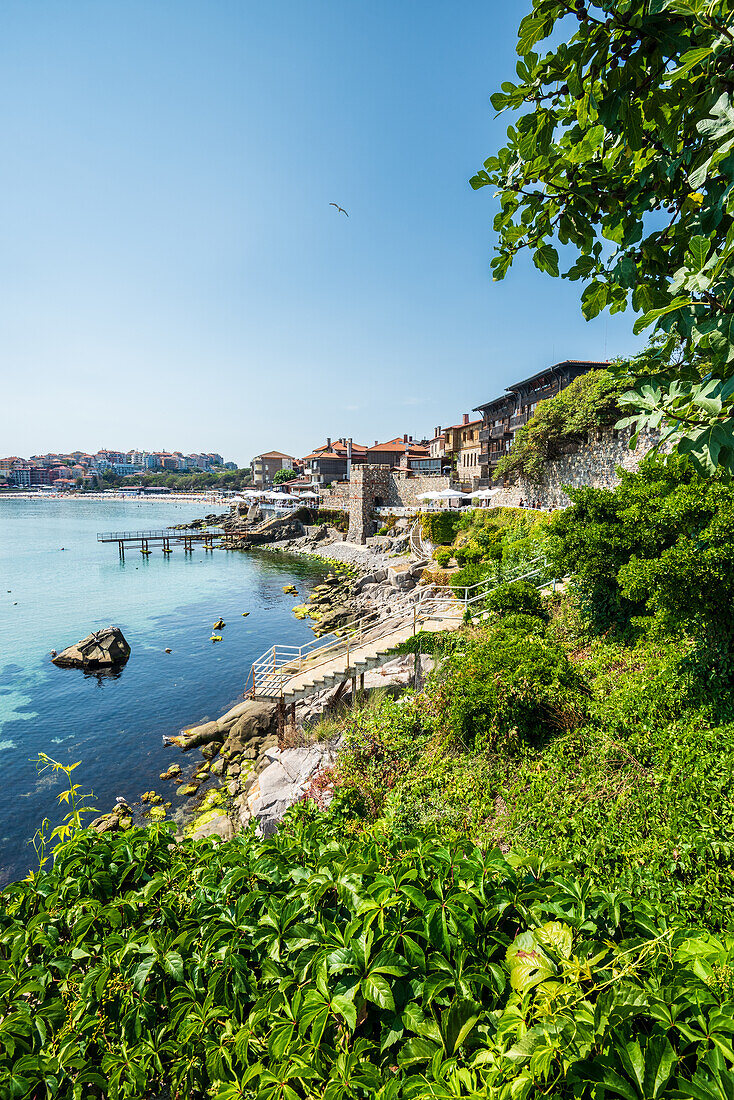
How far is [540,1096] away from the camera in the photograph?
160 cm

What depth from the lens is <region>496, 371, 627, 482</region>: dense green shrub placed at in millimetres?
25797

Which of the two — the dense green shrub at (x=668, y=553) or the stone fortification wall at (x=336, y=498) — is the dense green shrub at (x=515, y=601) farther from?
the stone fortification wall at (x=336, y=498)

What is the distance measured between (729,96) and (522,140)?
2.79 feet

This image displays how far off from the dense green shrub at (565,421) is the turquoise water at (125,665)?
60.6 ft

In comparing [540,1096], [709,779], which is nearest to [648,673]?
[709,779]

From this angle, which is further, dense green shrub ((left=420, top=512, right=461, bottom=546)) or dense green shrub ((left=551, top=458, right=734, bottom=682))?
dense green shrub ((left=420, top=512, right=461, bottom=546))

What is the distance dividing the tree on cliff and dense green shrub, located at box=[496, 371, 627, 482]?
982 inches

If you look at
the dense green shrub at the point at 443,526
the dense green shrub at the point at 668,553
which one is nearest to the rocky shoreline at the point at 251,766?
the dense green shrub at the point at 668,553

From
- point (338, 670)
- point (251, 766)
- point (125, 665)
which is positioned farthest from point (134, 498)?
point (338, 670)

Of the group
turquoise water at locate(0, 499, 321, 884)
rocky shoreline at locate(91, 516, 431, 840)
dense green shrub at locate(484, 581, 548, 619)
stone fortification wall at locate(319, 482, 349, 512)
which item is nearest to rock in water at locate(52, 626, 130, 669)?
turquoise water at locate(0, 499, 321, 884)

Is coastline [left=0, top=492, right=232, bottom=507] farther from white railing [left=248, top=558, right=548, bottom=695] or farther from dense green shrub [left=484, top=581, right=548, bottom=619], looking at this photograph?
dense green shrub [left=484, top=581, right=548, bottom=619]

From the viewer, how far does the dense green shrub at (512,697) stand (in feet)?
25.7

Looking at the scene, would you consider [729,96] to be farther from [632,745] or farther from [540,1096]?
[632,745]

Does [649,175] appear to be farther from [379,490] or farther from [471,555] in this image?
[379,490]
